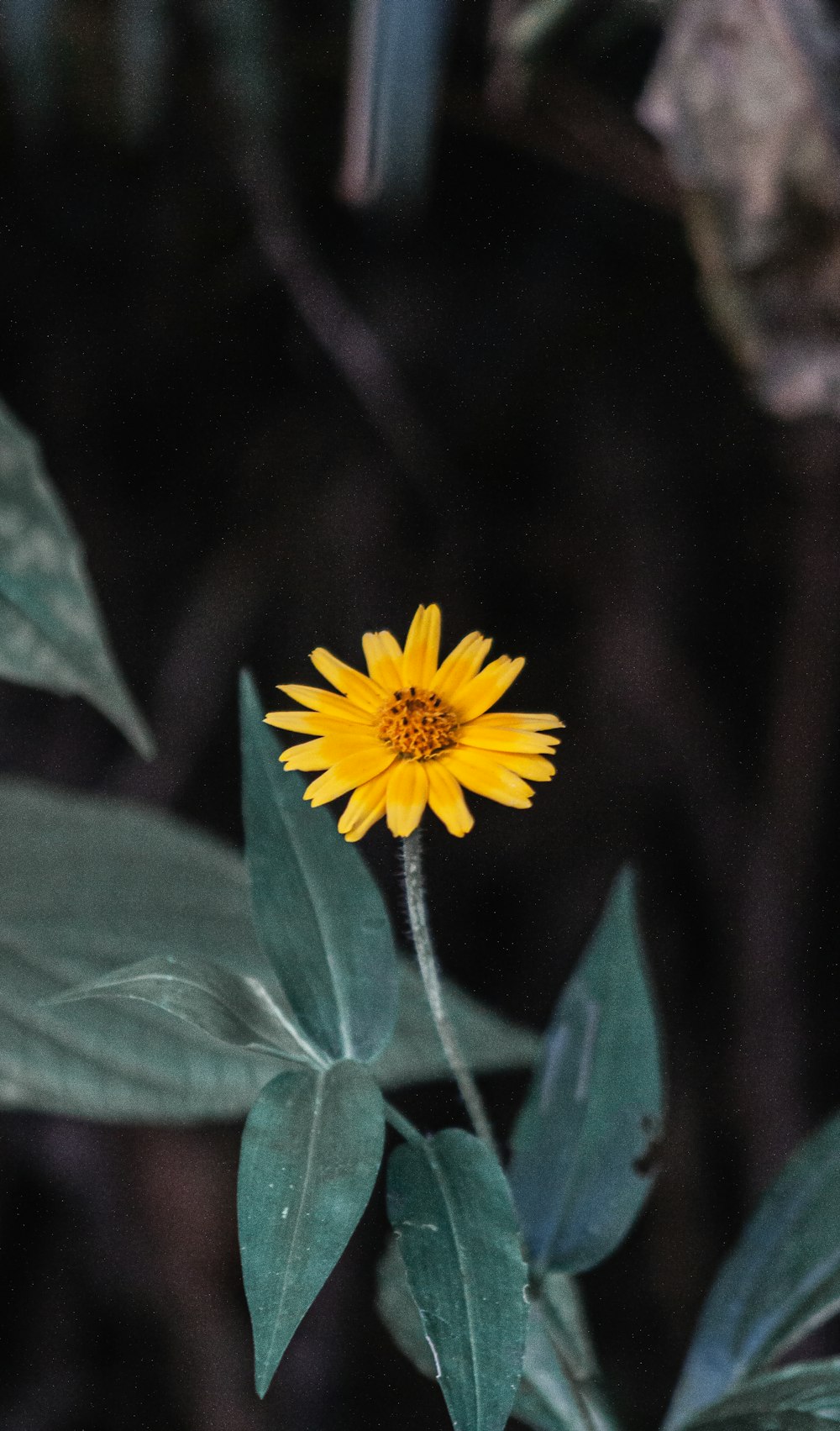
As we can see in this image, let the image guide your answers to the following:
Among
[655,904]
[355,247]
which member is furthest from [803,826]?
[355,247]

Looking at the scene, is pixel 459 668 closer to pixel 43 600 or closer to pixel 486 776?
pixel 486 776

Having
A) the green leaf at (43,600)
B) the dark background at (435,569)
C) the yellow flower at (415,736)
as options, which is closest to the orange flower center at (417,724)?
the yellow flower at (415,736)

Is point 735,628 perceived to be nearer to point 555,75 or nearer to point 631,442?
point 631,442

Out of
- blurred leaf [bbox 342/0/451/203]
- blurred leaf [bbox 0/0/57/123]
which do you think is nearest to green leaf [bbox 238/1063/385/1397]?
blurred leaf [bbox 342/0/451/203]

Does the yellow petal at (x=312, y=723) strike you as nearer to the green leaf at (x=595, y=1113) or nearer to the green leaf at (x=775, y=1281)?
the green leaf at (x=595, y=1113)

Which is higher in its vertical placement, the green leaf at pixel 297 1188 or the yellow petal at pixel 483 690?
the yellow petal at pixel 483 690

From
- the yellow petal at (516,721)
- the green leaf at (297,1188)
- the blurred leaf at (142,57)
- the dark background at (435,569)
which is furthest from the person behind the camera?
the dark background at (435,569)

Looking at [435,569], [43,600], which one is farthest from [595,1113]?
[435,569]
